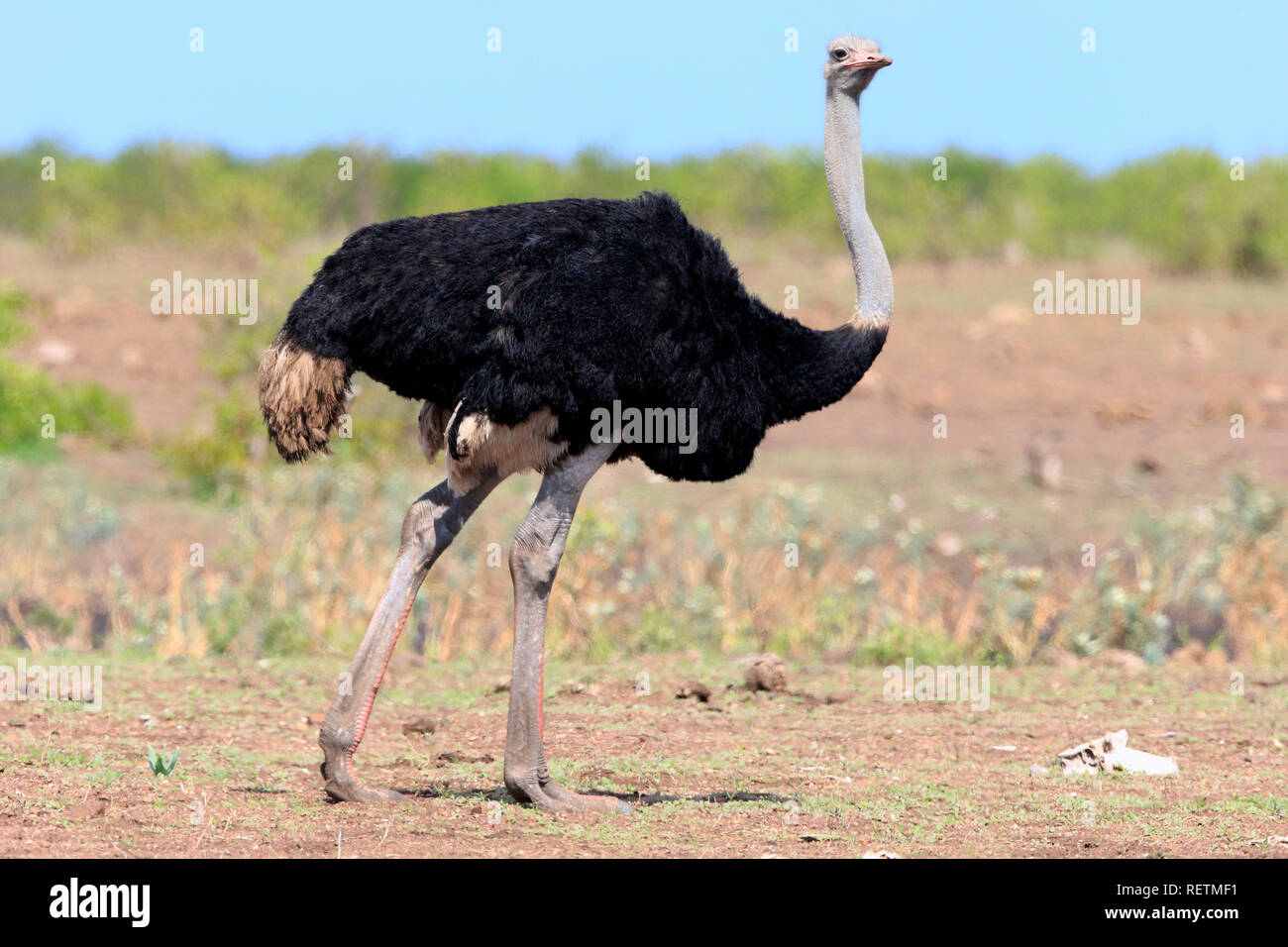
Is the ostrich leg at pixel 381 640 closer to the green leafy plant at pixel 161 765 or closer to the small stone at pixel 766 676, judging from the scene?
the green leafy plant at pixel 161 765

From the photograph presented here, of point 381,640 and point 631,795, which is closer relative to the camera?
point 381,640

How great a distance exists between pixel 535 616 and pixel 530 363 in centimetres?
80

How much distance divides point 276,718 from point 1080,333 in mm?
14413

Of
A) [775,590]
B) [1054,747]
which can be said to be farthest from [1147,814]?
[775,590]

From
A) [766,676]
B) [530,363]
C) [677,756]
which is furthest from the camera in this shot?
[766,676]

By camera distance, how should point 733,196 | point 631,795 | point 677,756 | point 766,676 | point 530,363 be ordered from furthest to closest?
point 733,196
point 766,676
point 677,756
point 631,795
point 530,363

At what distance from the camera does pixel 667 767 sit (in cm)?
625

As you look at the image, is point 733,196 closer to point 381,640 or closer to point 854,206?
point 854,206

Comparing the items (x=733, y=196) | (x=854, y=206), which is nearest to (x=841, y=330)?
(x=854, y=206)

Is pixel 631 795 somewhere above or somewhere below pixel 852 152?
below

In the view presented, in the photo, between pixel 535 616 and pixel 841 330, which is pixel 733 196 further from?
pixel 535 616

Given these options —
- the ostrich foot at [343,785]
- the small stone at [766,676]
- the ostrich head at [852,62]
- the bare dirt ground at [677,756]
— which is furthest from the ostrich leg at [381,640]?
the small stone at [766,676]

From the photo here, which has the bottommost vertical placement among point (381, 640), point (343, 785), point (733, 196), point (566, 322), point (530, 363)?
point (343, 785)

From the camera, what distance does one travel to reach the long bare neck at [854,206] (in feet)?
18.9
